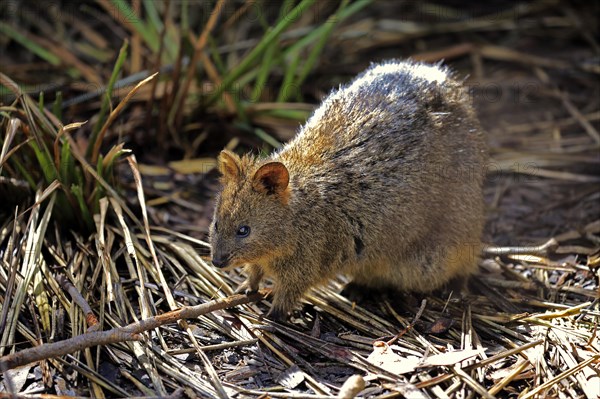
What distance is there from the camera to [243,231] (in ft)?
14.6

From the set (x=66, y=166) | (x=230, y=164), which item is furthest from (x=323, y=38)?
(x=66, y=166)

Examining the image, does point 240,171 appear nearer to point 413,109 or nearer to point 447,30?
point 413,109

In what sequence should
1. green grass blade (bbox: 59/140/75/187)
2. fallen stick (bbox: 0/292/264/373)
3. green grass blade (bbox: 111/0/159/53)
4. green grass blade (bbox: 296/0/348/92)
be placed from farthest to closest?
green grass blade (bbox: 111/0/159/53), green grass blade (bbox: 296/0/348/92), green grass blade (bbox: 59/140/75/187), fallen stick (bbox: 0/292/264/373)

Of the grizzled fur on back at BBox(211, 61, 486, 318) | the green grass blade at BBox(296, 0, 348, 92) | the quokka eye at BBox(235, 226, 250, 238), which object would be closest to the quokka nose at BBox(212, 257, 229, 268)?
the grizzled fur on back at BBox(211, 61, 486, 318)

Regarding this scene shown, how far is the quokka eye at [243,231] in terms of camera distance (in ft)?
14.6

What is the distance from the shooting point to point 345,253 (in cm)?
477

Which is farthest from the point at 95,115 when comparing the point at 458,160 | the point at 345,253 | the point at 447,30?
the point at 447,30

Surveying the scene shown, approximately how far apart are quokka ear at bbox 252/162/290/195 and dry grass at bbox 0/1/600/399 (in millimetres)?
801

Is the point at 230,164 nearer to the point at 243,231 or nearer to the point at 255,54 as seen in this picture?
the point at 243,231

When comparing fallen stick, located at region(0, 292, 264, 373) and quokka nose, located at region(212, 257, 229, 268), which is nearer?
fallen stick, located at region(0, 292, 264, 373)

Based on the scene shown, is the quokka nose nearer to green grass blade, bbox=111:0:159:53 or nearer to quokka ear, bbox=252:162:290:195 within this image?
quokka ear, bbox=252:162:290:195

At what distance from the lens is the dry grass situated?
4.00 metres

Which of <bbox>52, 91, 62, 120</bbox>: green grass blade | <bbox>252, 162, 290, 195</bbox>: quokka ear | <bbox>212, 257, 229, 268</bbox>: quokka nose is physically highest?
<bbox>52, 91, 62, 120</bbox>: green grass blade

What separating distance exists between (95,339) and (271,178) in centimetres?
144
